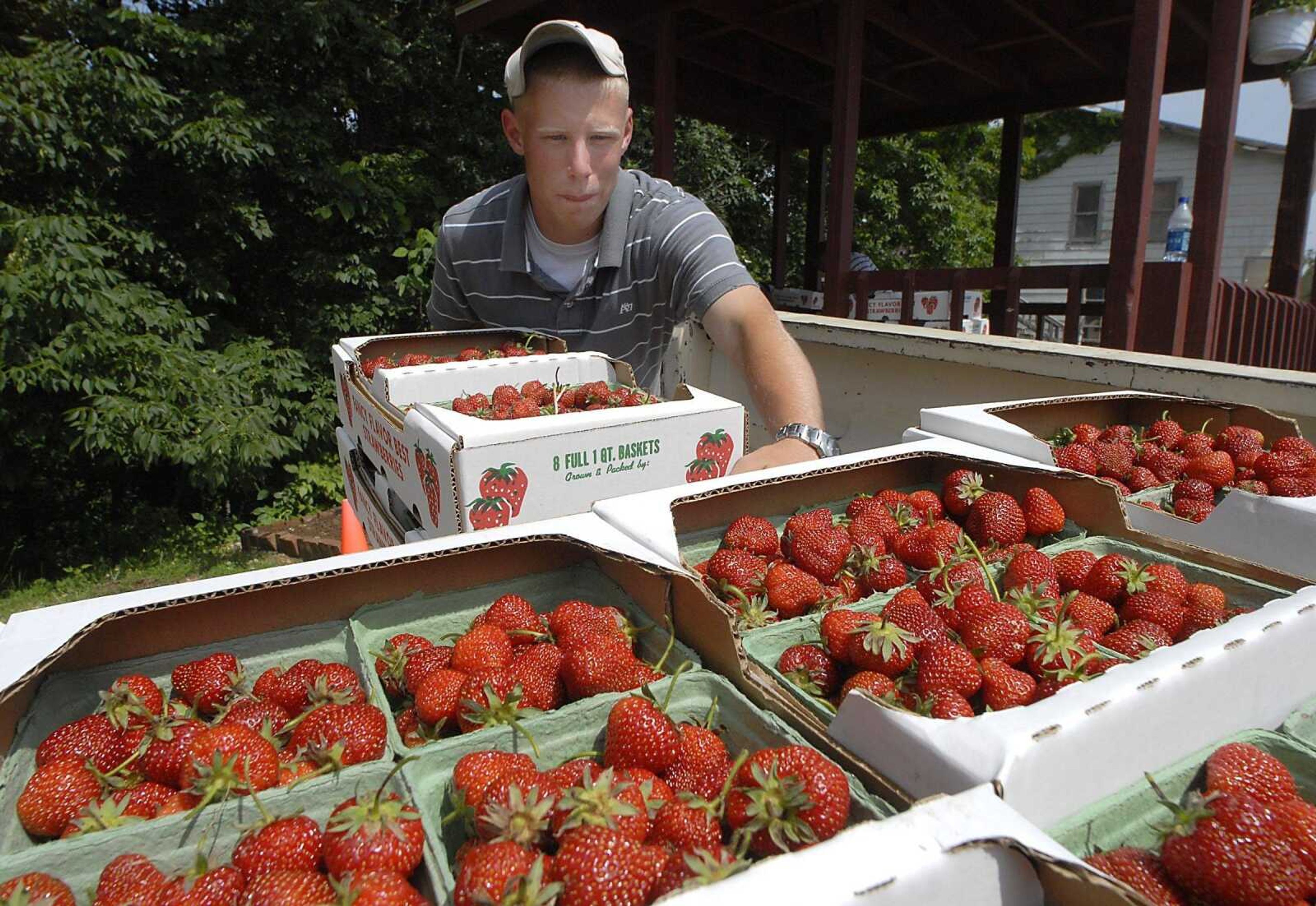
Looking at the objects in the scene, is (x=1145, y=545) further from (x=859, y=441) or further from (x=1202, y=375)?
(x=859, y=441)

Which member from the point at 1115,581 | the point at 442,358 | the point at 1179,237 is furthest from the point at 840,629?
the point at 1179,237

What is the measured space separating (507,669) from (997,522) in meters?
1.06

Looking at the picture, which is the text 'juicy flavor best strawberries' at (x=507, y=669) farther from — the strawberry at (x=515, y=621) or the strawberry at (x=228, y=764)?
the strawberry at (x=228, y=764)

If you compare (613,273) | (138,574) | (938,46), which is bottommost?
(138,574)

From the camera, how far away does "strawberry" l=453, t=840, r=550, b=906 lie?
748 millimetres

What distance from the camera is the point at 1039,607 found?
135 cm

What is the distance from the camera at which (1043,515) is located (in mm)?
1725

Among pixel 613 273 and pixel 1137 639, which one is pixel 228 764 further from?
pixel 613 273

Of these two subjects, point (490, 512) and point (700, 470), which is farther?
point (700, 470)

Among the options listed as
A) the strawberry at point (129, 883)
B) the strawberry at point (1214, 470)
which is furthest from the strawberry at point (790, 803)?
the strawberry at point (1214, 470)

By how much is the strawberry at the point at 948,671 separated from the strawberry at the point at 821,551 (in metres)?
0.36

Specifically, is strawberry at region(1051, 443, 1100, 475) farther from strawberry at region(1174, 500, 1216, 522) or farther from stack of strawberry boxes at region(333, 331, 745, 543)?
stack of strawberry boxes at region(333, 331, 745, 543)

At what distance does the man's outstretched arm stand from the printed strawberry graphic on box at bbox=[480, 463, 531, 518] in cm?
61

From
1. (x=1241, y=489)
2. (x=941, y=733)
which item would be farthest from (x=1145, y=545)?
(x=941, y=733)
